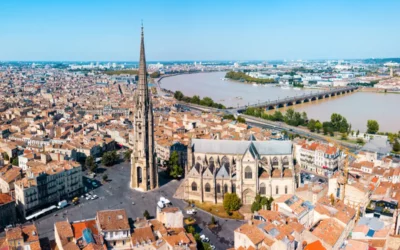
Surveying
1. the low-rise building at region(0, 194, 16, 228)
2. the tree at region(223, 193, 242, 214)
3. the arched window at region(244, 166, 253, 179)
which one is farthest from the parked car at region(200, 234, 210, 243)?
the low-rise building at region(0, 194, 16, 228)

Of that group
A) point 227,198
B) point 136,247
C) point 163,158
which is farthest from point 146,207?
point 163,158

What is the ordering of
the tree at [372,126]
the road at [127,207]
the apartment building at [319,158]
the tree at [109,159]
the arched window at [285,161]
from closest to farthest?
the road at [127,207], the arched window at [285,161], the apartment building at [319,158], the tree at [109,159], the tree at [372,126]

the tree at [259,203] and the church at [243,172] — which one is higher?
the church at [243,172]

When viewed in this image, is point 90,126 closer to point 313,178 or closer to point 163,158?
point 163,158

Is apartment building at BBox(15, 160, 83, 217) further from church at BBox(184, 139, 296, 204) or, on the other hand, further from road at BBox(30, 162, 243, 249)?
church at BBox(184, 139, 296, 204)

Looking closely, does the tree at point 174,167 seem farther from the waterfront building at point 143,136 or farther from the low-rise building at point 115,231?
the low-rise building at point 115,231

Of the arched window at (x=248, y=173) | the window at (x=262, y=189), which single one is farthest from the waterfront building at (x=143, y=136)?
the window at (x=262, y=189)

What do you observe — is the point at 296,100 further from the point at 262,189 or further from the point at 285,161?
the point at 262,189
